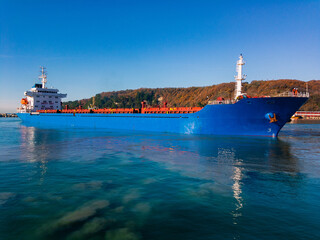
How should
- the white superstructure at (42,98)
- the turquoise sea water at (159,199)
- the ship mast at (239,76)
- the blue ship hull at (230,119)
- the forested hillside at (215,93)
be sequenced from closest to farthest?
the turquoise sea water at (159,199) < the blue ship hull at (230,119) < the ship mast at (239,76) < the white superstructure at (42,98) < the forested hillside at (215,93)

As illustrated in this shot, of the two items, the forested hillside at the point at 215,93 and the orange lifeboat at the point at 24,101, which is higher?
the forested hillside at the point at 215,93

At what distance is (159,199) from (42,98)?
6354 centimetres

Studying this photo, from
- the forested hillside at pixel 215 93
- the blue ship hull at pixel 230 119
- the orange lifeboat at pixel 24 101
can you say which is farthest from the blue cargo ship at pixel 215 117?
the forested hillside at pixel 215 93

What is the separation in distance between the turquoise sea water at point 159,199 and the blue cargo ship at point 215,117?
11114 millimetres

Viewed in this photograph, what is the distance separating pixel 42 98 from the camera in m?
62.9

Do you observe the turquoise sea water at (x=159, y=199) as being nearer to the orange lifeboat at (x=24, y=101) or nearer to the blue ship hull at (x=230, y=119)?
the blue ship hull at (x=230, y=119)

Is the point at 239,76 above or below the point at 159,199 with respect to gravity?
above

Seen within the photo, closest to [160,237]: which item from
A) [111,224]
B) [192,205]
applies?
[111,224]

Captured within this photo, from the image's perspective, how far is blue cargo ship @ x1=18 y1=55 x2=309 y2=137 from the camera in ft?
82.5

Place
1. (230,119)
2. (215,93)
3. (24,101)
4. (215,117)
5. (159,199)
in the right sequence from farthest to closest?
(215,93)
(24,101)
(215,117)
(230,119)
(159,199)

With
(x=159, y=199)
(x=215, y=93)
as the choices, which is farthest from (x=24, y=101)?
(x=215, y=93)

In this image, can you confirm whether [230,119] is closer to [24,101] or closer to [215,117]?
[215,117]

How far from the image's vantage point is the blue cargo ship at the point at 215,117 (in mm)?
25141

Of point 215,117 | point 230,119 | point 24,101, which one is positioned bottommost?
point 230,119
